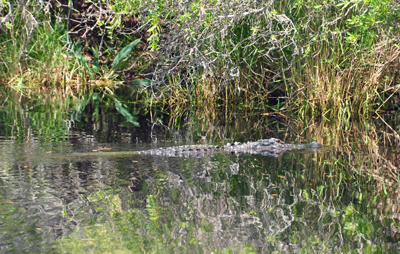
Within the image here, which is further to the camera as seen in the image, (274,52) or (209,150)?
(274,52)

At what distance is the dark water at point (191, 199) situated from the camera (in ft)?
8.04

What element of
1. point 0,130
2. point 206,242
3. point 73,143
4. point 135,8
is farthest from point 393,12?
point 0,130

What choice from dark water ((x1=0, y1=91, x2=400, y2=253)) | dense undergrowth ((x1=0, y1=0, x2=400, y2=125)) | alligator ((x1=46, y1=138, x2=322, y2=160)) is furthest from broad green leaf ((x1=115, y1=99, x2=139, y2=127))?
alligator ((x1=46, y1=138, x2=322, y2=160))

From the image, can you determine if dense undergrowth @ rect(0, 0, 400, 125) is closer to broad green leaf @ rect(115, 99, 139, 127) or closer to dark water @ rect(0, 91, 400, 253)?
broad green leaf @ rect(115, 99, 139, 127)

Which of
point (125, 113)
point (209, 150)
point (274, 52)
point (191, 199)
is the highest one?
point (274, 52)

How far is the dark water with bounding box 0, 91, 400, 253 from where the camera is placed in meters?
2.45

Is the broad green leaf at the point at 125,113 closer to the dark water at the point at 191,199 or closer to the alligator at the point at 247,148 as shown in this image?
the dark water at the point at 191,199

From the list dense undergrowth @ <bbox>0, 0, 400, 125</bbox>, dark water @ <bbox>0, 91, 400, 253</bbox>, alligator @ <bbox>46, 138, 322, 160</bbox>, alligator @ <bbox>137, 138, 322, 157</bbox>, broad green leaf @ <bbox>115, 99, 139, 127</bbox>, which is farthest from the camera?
broad green leaf @ <bbox>115, 99, 139, 127</bbox>

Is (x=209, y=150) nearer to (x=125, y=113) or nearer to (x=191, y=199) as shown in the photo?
(x=191, y=199)

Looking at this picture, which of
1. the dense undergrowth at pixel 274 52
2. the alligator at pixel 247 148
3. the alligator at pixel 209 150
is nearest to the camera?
the alligator at pixel 209 150

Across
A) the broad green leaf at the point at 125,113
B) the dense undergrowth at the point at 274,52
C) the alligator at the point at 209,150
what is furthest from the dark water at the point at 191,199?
the broad green leaf at the point at 125,113

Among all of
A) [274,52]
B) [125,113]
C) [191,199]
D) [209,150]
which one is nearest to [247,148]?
[209,150]

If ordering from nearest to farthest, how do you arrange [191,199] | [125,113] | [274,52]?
[191,199] < [274,52] < [125,113]

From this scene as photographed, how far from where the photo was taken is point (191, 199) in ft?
10.6
